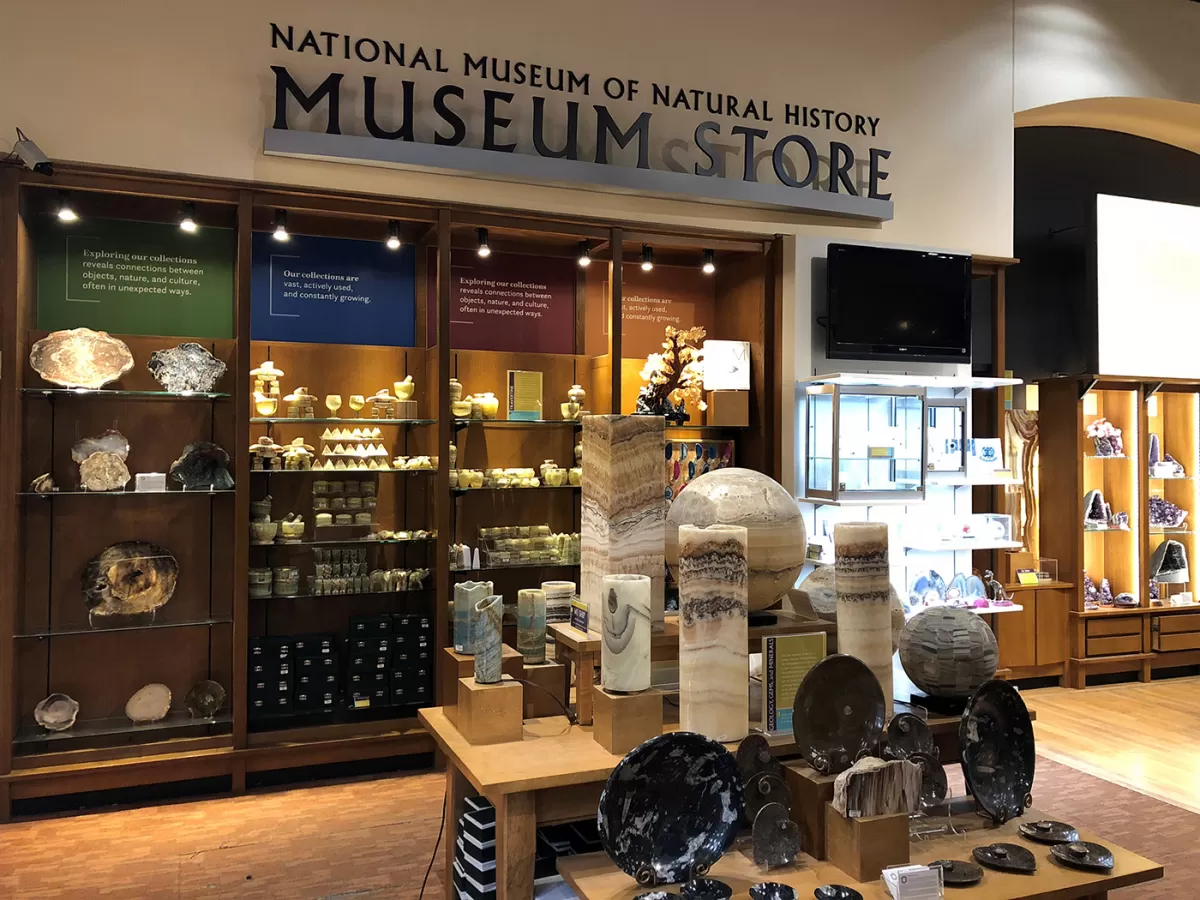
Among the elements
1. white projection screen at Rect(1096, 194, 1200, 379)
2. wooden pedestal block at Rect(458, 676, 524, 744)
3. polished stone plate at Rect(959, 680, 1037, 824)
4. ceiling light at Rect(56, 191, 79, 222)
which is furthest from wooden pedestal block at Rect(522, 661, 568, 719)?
white projection screen at Rect(1096, 194, 1200, 379)

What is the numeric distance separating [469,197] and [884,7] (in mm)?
3191

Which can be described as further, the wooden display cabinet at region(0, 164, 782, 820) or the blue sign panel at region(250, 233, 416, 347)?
the blue sign panel at region(250, 233, 416, 347)

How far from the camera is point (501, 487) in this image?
523cm

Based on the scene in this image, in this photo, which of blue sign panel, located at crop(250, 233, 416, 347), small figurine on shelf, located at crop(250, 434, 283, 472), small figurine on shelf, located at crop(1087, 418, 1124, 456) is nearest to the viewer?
small figurine on shelf, located at crop(250, 434, 283, 472)

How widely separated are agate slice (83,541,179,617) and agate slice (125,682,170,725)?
393 millimetres

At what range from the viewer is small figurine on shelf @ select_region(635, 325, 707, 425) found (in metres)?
5.42

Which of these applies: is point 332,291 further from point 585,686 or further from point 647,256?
point 585,686

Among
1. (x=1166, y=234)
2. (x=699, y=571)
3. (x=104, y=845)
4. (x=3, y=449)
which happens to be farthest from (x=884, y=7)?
(x=104, y=845)

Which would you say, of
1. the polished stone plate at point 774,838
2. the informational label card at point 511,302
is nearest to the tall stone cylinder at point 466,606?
the polished stone plate at point 774,838

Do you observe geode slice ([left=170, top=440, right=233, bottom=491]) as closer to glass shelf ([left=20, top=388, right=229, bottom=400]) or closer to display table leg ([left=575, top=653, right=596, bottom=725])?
Result: glass shelf ([left=20, top=388, right=229, bottom=400])

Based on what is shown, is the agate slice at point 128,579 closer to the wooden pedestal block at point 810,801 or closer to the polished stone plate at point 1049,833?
the wooden pedestal block at point 810,801

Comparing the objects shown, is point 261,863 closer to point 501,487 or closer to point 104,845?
point 104,845

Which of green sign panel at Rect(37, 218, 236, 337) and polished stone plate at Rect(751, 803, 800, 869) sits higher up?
green sign panel at Rect(37, 218, 236, 337)

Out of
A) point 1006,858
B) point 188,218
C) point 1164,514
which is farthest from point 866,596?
point 1164,514
